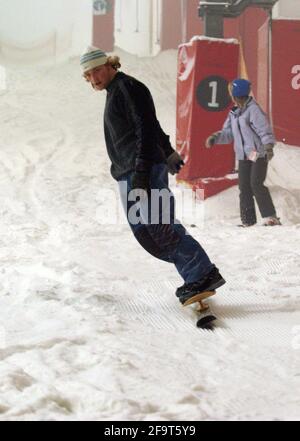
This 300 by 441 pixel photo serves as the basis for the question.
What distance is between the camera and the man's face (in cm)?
266

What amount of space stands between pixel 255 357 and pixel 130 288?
1.06 meters

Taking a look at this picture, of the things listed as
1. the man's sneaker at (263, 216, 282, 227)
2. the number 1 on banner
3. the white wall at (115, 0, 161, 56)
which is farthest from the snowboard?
the white wall at (115, 0, 161, 56)

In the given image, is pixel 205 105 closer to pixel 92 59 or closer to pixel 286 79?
pixel 286 79

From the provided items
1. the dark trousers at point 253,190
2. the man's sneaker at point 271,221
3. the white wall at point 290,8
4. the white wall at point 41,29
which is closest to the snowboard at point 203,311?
the man's sneaker at point 271,221

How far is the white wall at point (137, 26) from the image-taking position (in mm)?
14938

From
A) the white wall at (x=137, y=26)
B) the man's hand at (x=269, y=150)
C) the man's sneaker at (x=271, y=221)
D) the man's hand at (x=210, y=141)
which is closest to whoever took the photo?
the man's hand at (x=269, y=150)

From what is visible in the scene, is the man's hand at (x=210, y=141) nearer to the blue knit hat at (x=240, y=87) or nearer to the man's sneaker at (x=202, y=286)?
the blue knit hat at (x=240, y=87)

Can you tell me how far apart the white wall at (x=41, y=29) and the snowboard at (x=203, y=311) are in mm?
14209

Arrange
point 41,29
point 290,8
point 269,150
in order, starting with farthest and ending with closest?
point 41,29 < point 290,8 < point 269,150

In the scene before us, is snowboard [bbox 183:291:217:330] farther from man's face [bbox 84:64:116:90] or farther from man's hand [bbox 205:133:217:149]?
man's hand [bbox 205:133:217:149]

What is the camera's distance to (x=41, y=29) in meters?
16.3

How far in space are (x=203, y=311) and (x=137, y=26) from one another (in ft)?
45.8

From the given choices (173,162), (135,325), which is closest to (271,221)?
(173,162)

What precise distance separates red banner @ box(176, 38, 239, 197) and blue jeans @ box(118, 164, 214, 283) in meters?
3.59
